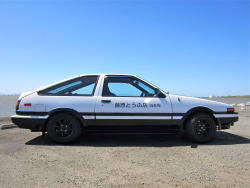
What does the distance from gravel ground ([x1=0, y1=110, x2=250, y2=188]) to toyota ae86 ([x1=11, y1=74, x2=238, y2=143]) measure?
13.2 inches

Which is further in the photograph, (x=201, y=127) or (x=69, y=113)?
(x=201, y=127)

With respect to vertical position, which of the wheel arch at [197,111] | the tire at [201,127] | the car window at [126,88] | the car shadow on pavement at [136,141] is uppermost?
the car window at [126,88]

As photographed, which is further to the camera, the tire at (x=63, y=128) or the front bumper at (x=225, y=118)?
the front bumper at (x=225, y=118)

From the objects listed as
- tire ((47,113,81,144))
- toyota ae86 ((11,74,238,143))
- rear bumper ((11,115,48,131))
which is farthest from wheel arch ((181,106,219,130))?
rear bumper ((11,115,48,131))

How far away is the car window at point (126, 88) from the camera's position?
4492 millimetres

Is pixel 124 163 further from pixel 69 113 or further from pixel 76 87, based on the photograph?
pixel 76 87

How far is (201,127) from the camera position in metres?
4.42

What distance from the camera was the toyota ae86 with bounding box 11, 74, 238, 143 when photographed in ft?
13.9

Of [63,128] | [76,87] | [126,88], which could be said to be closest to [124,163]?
[63,128]

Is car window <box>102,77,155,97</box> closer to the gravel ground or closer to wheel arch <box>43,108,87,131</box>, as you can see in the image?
wheel arch <box>43,108,87,131</box>

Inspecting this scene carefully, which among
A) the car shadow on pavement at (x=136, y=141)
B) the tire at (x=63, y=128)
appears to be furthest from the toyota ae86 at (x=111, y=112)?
the car shadow on pavement at (x=136, y=141)

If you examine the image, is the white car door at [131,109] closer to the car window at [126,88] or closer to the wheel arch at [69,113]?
the car window at [126,88]

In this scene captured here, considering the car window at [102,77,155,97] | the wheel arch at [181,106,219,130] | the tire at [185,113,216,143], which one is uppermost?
the car window at [102,77,155,97]

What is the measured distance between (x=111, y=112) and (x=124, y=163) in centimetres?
142
